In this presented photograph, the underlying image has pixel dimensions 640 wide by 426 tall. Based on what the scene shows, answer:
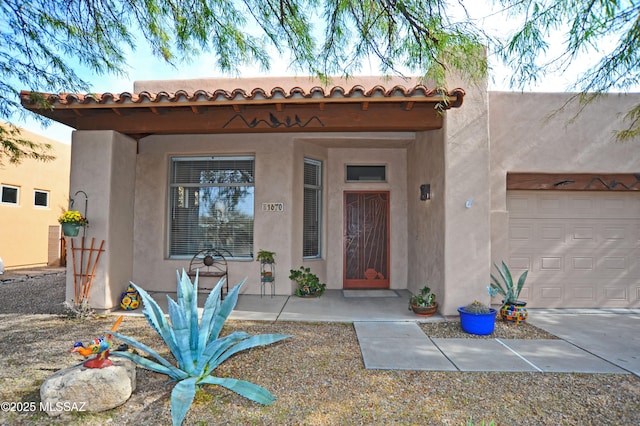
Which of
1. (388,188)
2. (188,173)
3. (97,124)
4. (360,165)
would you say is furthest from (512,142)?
(97,124)

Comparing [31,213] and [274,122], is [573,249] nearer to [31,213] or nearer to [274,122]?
[274,122]

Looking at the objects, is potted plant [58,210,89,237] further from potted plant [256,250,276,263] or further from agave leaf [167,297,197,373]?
agave leaf [167,297,197,373]

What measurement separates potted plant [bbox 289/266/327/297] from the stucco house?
0.72ft

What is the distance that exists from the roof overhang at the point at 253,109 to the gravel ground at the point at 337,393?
3.04 metres

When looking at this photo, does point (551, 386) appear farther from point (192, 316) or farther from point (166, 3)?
point (166, 3)

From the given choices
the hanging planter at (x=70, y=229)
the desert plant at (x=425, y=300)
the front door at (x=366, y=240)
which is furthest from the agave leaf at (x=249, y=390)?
the front door at (x=366, y=240)

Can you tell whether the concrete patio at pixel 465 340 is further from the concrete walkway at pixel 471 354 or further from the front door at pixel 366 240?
the front door at pixel 366 240

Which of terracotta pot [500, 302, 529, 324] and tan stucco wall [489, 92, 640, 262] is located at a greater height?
tan stucco wall [489, 92, 640, 262]

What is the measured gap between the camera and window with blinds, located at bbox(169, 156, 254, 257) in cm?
672

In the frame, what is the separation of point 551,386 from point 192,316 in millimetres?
3178

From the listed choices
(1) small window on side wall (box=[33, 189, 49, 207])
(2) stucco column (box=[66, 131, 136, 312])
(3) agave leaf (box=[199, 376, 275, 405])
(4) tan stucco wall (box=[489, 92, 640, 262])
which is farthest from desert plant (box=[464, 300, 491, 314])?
(1) small window on side wall (box=[33, 189, 49, 207])

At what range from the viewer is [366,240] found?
7301 mm

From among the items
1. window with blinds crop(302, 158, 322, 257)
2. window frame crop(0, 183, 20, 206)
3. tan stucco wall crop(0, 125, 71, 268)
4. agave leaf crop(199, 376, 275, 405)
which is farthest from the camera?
tan stucco wall crop(0, 125, 71, 268)

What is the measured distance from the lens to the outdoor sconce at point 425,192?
5.74 metres
